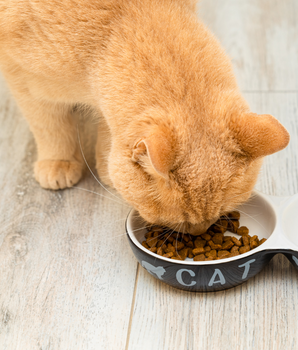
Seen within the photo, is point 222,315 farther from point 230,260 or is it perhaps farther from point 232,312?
point 230,260

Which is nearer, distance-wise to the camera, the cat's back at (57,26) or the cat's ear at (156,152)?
the cat's ear at (156,152)

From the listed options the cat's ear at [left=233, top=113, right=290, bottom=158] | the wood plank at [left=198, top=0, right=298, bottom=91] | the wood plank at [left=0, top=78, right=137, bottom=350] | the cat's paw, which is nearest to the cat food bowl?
the wood plank at [left=0, top=78, right=137, bottom=350]

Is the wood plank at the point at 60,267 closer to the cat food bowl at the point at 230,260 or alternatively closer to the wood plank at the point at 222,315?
the wood plank at the point at 222,315

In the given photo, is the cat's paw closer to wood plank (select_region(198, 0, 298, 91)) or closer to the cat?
the cat

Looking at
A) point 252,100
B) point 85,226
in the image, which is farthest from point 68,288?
point 252,100

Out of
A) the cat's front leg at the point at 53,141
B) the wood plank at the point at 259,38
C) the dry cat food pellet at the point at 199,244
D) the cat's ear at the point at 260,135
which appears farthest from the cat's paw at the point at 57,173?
the wood plank at the point at 259,38

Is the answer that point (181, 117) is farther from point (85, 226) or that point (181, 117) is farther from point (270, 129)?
point (85, 226)

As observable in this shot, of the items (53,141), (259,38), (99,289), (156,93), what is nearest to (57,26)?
(156,93)
